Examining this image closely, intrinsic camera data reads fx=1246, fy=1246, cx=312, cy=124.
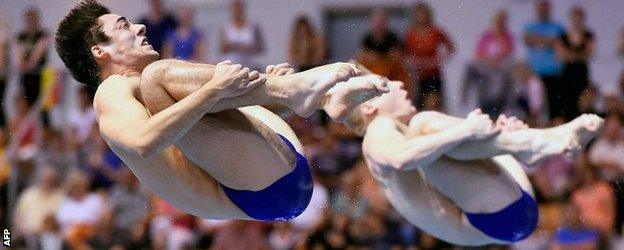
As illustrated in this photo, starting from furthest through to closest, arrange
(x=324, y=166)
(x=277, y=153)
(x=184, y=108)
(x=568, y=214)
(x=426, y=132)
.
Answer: (x=324, y=166) → (x=568, y=214) → (x=426, y=132) → (x=277, y=153) → (x=184, y=108)

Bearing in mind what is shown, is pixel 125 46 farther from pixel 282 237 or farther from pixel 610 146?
pixel 610 146

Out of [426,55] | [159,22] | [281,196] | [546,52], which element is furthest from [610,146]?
[281,196]

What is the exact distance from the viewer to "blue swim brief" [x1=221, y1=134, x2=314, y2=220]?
4.60 metres

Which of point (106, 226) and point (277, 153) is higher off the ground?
point (277, 153)

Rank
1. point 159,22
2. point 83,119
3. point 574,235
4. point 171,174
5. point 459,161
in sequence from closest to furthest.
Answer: point 171,174
point 459,161
point 574,235
point 159,22
point 83,119

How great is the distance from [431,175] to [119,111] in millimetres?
1527

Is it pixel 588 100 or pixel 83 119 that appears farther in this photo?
pixel 83 119

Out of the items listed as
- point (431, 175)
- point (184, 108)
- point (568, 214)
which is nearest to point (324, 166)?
point (568, 214)

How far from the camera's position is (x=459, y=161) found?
5191 millimetres

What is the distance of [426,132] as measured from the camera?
16.7 ft

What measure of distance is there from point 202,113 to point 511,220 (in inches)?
67.1

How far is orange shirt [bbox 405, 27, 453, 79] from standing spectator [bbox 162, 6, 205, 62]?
1.44 meters

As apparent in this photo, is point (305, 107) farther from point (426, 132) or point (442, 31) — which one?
point (442, 31)

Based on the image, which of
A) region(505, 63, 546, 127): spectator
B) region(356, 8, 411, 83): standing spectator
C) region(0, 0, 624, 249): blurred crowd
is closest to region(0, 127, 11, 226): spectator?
region(0, 0, 624, 249): blurred crowd
